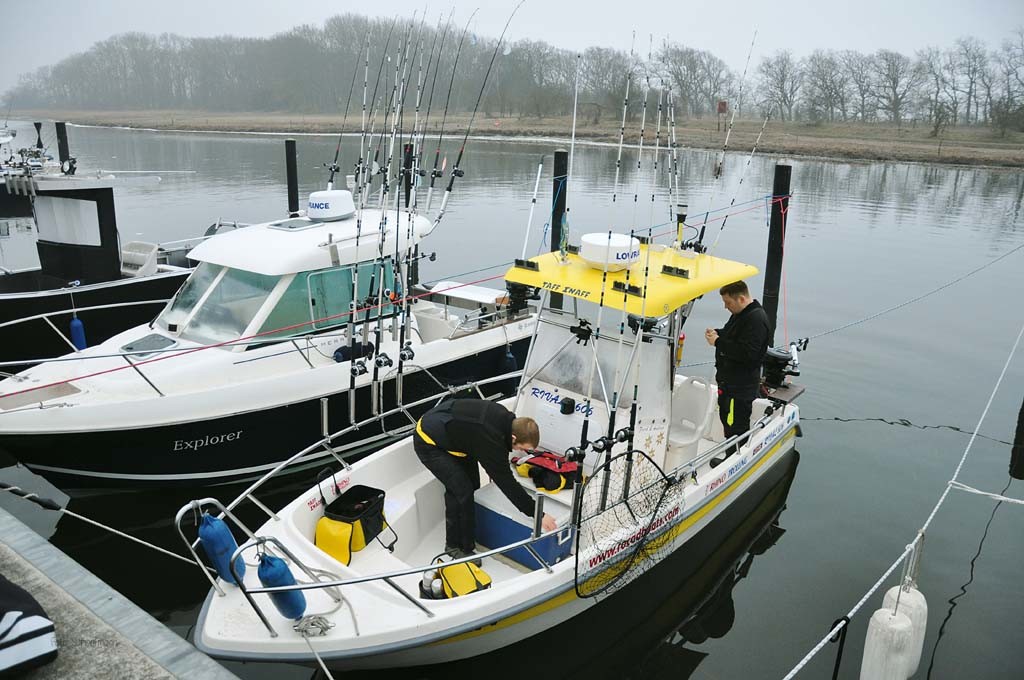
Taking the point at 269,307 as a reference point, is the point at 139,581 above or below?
below

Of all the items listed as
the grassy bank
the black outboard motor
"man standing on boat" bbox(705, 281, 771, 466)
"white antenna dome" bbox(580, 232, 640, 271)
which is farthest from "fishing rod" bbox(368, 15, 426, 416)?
the grassy bank

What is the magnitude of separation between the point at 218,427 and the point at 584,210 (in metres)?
17.2

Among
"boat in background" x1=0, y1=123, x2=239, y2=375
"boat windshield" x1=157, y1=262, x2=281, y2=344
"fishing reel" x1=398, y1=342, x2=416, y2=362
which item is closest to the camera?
"fishing reel" x1=398, y1=342, x2=416, y2=362

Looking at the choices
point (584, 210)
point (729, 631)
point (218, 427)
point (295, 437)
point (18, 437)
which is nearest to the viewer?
point (729, 631)

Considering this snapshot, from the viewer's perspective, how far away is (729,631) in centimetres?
540

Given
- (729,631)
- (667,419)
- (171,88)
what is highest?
(171,88)

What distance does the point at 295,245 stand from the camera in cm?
727

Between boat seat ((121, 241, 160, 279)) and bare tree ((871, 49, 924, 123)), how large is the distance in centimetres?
6475

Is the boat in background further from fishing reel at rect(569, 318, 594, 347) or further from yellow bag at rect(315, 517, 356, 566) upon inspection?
fishing reel at rect(569, 318, 594, 347)

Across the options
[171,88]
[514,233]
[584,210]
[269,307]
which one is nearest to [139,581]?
[269,307]

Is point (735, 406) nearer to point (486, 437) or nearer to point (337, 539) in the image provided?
point (486, 437)

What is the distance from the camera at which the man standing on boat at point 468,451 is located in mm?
4691

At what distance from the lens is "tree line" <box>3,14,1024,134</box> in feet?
34.9

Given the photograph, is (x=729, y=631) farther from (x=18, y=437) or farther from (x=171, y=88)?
(x=171, y=88)
